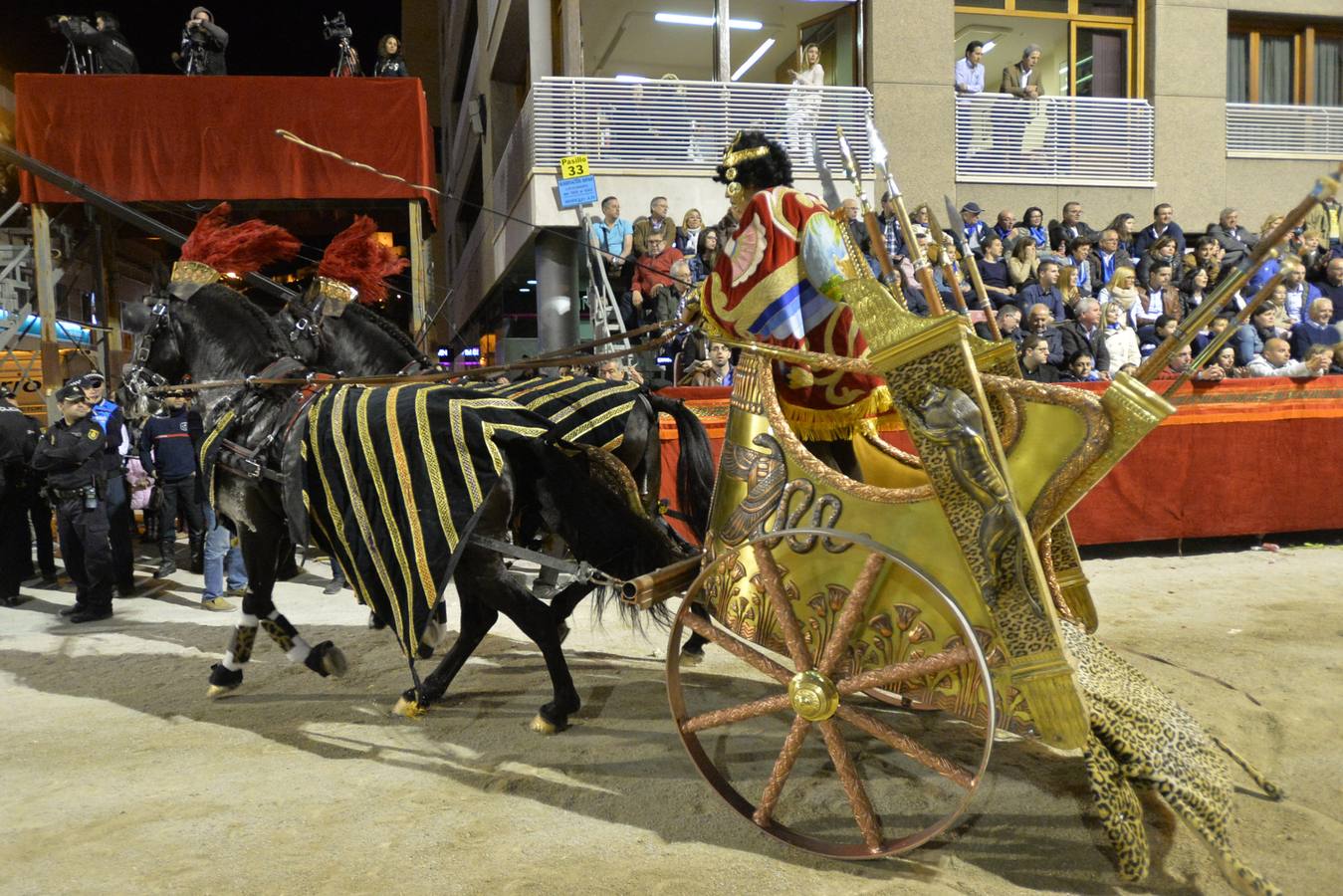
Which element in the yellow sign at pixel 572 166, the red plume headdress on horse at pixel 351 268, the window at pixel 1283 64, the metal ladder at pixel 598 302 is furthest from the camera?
the window at pixel 1283 64

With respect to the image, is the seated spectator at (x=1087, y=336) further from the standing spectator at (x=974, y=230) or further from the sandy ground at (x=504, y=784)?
the sandy ground at (x=504, y=784)

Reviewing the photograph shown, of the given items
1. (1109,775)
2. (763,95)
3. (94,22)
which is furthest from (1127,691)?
(94,22)

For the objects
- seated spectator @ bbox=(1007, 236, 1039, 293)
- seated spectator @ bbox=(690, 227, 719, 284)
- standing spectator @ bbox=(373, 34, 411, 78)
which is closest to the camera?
seated spectator @ bbox=(690, 227, 719, 284)

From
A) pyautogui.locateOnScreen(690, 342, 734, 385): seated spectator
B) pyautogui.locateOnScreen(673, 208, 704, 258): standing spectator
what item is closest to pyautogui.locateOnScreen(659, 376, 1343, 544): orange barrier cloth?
pyautogui.locateOnScreen(690, 342, 734, 385): seated spectator

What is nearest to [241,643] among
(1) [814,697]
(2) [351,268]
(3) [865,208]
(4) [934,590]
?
(2) [351,268]

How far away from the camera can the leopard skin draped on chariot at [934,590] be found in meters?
2.38

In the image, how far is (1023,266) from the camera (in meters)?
8.59

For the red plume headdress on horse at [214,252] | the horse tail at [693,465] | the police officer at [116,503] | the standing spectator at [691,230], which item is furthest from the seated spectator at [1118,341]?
the police officer at [116,503]

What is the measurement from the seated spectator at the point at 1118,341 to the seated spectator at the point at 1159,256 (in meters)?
1.63

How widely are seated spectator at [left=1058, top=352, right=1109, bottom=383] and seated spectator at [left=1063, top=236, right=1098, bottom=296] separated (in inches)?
60.3

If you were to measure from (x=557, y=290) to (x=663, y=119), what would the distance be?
91.4 inches

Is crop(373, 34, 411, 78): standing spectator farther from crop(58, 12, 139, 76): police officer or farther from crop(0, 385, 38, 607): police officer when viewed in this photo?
crop(0, 385, 38, 607): police officer

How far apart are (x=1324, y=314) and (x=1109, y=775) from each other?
24.7 feet

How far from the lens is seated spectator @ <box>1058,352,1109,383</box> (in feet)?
23.9
